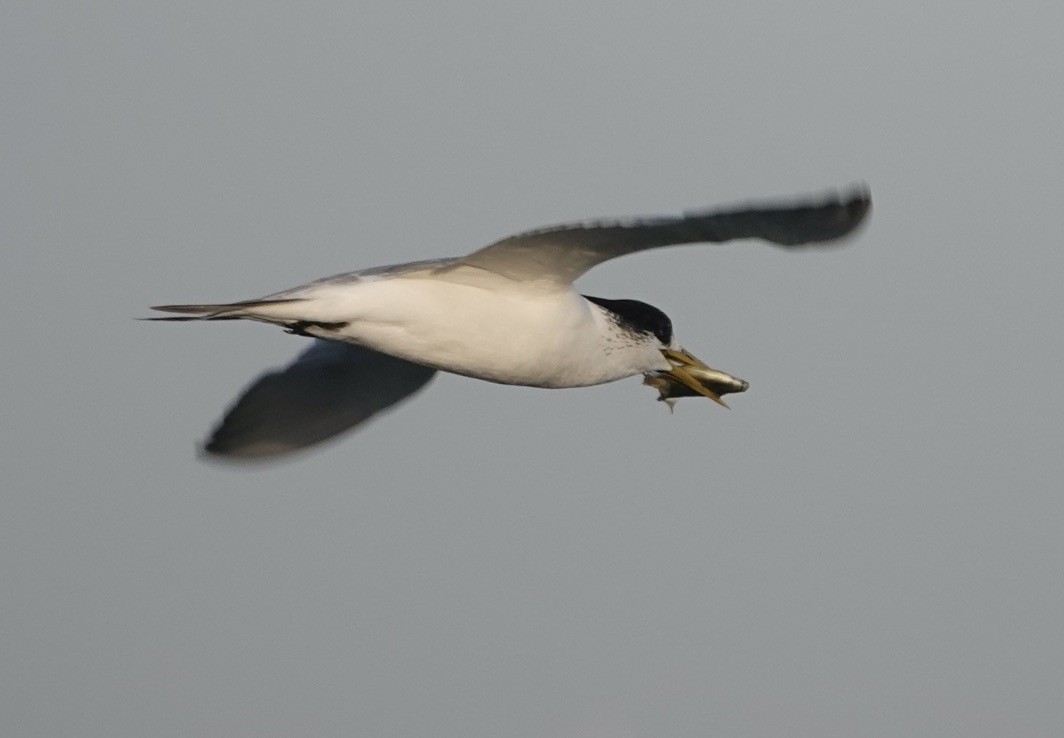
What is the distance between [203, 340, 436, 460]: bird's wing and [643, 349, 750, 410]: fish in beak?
1.97 m

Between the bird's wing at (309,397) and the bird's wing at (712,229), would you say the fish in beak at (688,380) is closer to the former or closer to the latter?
the bird's wing at (309,397)

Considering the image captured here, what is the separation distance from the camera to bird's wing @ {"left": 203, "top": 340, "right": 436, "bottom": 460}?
14219mm

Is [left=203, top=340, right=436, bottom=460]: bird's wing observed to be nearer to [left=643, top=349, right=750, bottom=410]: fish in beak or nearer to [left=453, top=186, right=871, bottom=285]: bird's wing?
[left=643, top=349, right=750, bottom=410]: fish in beak

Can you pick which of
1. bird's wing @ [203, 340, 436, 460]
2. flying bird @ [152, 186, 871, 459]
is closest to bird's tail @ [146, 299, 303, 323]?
flying bird @ [152, 186, 871, 459]

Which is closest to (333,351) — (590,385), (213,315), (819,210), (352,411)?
(352,411)

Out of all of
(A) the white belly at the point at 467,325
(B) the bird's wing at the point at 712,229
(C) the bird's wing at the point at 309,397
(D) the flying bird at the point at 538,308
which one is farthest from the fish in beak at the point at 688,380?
(B) the bird's wing at the point at 712,229

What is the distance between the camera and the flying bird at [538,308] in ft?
31.6

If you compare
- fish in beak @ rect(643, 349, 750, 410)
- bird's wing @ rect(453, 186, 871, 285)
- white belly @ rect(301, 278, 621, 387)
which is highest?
bird's wing @ rect(453, 186, 871, 285)

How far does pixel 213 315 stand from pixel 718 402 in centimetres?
441

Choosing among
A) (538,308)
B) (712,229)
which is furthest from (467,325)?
(712,229)

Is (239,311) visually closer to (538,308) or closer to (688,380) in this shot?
(538,308)

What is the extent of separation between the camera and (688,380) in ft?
44.2

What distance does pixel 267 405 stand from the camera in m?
14.3

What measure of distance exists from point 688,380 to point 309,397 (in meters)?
3.06
